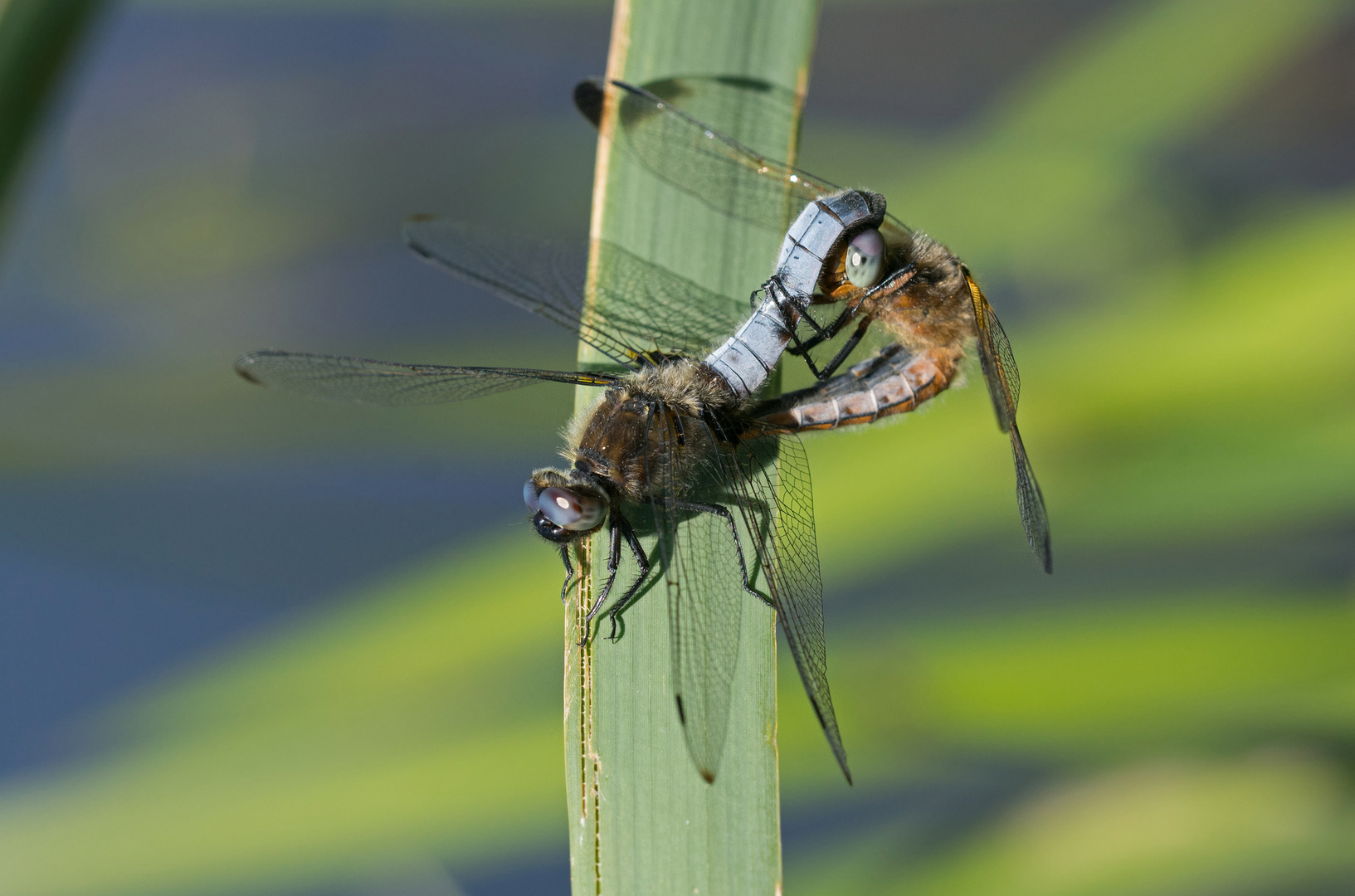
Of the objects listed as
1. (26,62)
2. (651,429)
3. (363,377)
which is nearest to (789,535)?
(651,429)

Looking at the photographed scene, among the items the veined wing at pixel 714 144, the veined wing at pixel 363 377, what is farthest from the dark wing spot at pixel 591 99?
the veined wing at pixel 363 377

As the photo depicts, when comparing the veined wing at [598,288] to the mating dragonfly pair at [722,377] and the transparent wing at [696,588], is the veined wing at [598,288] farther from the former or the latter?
the transparent wing at [696,588]

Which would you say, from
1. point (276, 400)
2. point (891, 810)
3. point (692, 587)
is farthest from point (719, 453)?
point (276, 400)

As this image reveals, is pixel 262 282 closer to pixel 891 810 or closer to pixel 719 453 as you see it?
pixel 719 453

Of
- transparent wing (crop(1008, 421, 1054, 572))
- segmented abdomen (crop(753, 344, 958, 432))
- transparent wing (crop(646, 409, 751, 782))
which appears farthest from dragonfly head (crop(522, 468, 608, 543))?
transparent wing (crop(1008, 421, 1054, 572))

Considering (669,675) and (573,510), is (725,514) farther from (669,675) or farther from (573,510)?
(669,675)

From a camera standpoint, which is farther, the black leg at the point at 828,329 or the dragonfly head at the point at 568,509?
the black leg at the point at 828,329
